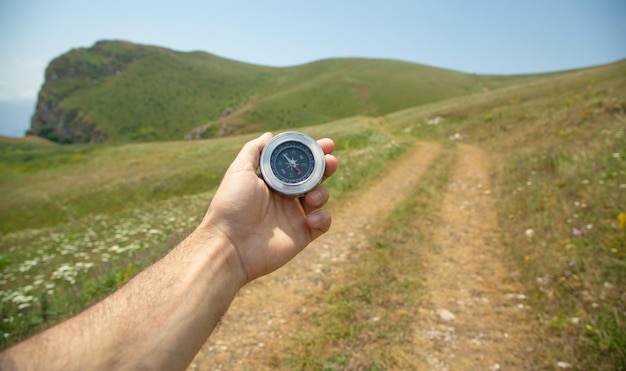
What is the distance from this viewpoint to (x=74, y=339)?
7.55 ft

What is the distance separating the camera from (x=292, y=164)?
400 centimetres

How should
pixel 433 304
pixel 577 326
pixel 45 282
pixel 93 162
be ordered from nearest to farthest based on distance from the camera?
1. pixel 577 326
2. pixel 433 304
3. pixel 45 282
4. pixel 93 162

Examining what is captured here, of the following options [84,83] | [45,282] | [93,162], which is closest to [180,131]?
[93,162]

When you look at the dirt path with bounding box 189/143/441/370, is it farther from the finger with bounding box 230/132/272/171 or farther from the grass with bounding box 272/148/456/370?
the finger with bounding box 230/132/272/171

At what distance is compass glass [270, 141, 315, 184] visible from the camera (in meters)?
3.96

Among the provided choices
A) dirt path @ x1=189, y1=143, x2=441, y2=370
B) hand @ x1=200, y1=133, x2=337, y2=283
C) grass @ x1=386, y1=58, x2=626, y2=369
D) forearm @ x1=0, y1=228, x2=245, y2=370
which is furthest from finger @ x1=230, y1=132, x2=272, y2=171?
grass @ x1=386, y1=58, x2=626, y2=369

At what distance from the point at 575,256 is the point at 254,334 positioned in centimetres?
600

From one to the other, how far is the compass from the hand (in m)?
Result: 0.12

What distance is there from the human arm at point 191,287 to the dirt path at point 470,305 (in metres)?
2.81

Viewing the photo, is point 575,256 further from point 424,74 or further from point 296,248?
point 424,74

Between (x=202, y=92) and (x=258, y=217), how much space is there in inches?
5231

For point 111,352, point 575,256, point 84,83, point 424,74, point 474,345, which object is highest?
point 84,83

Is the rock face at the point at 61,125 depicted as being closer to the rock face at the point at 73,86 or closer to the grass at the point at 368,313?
the rock face at the point at 73,86

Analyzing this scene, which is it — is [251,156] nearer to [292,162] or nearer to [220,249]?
[292,162]
